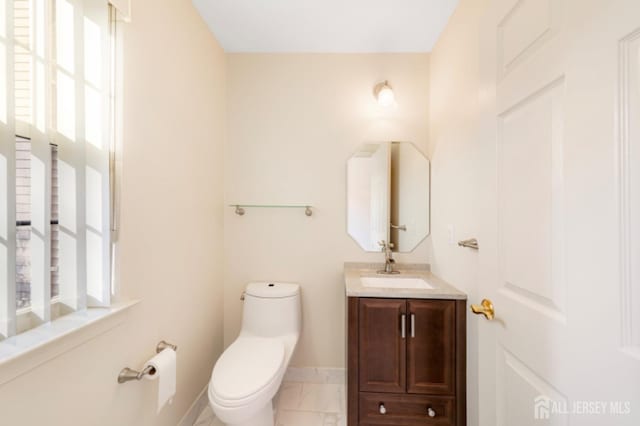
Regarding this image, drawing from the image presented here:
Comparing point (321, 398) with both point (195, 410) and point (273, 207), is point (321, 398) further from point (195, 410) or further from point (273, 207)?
point (273, 207)

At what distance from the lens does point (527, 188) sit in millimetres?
739

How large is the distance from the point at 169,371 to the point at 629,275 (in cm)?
145

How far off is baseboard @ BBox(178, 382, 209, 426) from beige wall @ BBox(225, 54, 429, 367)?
1.29 ft

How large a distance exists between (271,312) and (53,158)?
133 cm

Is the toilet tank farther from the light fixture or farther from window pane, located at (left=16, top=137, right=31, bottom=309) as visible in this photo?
the light fixture

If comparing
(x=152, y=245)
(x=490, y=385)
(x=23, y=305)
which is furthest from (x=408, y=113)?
(x=23, y=305)

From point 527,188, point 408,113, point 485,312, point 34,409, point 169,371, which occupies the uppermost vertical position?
point 408,113

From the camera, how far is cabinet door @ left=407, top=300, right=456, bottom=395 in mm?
1400

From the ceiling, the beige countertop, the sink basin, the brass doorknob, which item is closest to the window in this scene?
the ceiling

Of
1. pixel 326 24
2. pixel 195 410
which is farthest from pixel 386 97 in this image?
pixel 195 410

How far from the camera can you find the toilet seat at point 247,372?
1192mm

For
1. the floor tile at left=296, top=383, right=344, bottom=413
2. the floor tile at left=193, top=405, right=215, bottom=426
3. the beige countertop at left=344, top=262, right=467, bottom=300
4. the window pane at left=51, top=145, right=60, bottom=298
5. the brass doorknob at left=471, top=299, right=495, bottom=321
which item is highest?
the window pane at left=51, top=145, right=60, bottom=298

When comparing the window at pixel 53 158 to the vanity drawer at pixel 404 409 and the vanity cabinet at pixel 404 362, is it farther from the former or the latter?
the vanity drawer at pixel 404 409

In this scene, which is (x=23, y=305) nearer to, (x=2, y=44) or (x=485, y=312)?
(x=2, y=44)
